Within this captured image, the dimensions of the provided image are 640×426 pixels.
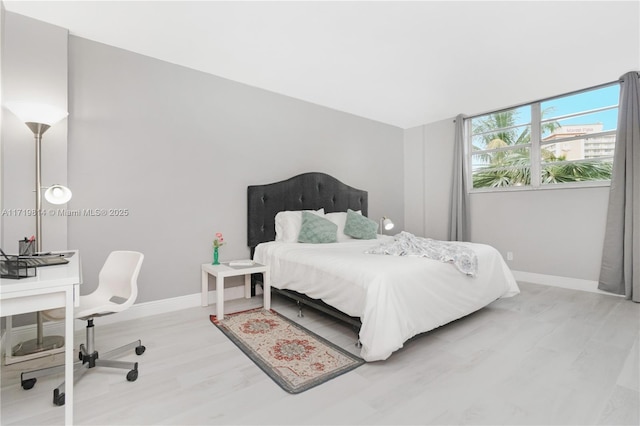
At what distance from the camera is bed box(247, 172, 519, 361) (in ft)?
6.40

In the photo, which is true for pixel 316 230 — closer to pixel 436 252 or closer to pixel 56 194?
pixel 436 252

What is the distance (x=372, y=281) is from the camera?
6.55 feet

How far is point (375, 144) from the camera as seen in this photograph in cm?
512

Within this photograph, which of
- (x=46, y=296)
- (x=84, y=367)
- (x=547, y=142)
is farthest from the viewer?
(x=547, y=142)

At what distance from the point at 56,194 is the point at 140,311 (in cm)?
126

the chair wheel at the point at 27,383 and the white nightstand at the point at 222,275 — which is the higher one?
the white nightstand at the point at 222,275

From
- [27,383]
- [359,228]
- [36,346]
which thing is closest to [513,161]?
[359,228]

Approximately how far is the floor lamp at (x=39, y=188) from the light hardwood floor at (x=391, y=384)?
0.15 metres

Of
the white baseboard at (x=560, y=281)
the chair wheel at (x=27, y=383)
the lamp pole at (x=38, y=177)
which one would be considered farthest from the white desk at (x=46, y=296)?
the white baseboard at (x=560, y=281)

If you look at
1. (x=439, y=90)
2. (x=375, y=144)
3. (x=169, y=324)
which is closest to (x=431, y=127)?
(x=375, y=144)

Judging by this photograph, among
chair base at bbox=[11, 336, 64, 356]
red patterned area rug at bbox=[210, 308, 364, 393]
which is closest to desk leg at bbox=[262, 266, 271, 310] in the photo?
red patterned area rug at bbox=[210, 308, 364, 393]

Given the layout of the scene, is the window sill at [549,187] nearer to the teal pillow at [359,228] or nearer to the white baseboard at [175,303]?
the white baseboard at [175,303]

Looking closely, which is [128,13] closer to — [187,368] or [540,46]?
[187,368]

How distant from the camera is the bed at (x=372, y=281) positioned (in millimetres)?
1952
